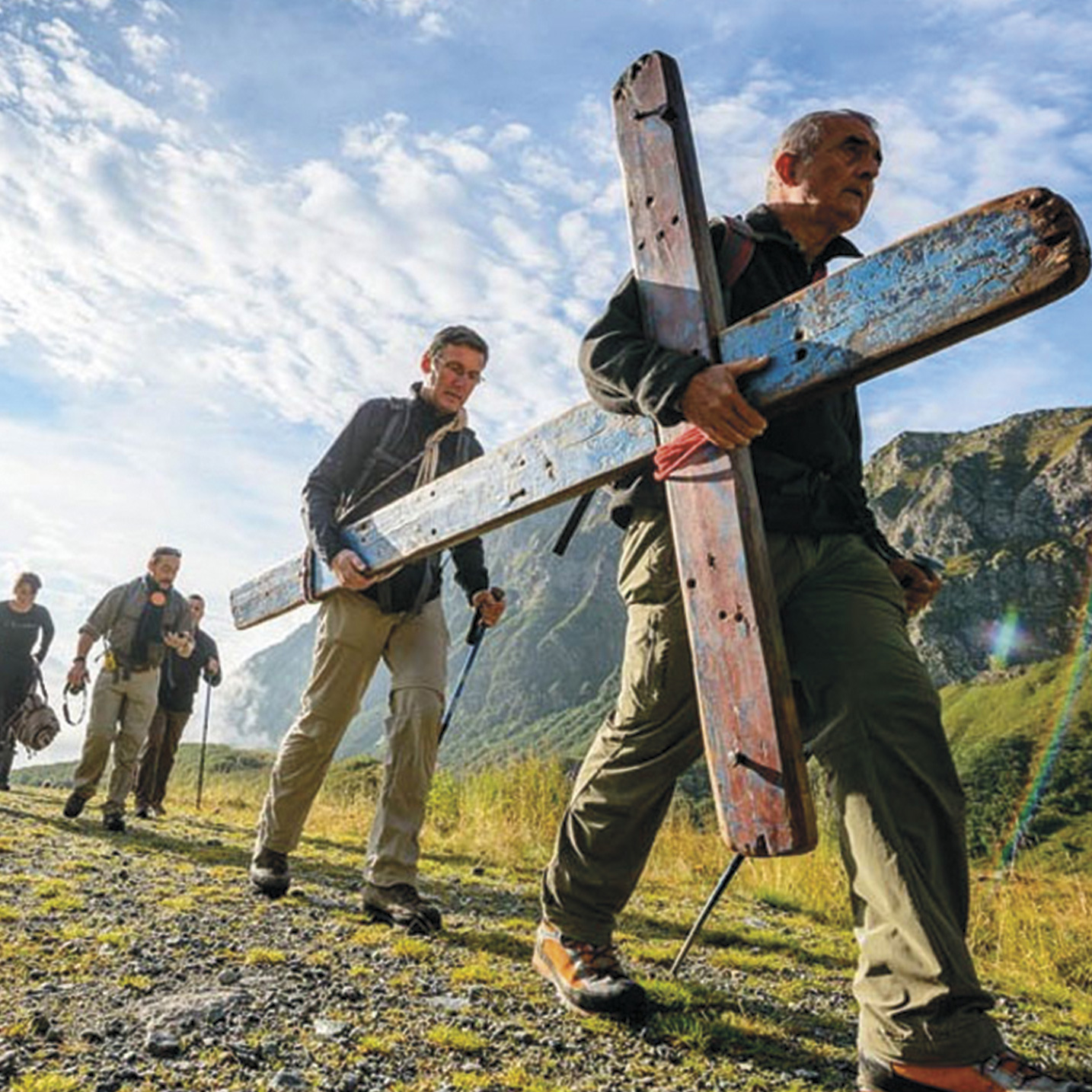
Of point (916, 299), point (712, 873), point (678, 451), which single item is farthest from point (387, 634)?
point (712, 873)

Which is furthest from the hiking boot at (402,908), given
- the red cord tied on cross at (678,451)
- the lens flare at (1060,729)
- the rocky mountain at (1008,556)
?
the rocky mountain at (1008,556)

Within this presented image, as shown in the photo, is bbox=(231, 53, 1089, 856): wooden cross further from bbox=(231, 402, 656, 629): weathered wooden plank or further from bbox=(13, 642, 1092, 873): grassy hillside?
bbox=(13, 642, 1092, 873): grassy hillside

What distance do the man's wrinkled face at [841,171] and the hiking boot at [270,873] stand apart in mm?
4396

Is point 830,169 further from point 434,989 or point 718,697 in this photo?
point 434,989

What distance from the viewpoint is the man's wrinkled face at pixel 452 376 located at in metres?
5.41

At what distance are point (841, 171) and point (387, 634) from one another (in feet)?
11.1

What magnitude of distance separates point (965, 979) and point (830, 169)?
8.58 feet

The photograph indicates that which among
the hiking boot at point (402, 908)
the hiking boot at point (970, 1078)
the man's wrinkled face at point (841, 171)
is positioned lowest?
the hiking boot at point (970, 1078)

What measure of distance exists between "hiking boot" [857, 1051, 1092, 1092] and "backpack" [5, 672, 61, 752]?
1105 cm

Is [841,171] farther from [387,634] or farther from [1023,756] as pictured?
[1023,756]

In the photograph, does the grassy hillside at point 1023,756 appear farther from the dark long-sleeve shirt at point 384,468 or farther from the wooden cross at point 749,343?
the wooden cross at point 749,343

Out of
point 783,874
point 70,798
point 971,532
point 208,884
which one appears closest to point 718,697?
point 208,884

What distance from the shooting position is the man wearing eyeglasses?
187 inches

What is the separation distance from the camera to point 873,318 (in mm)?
2426
